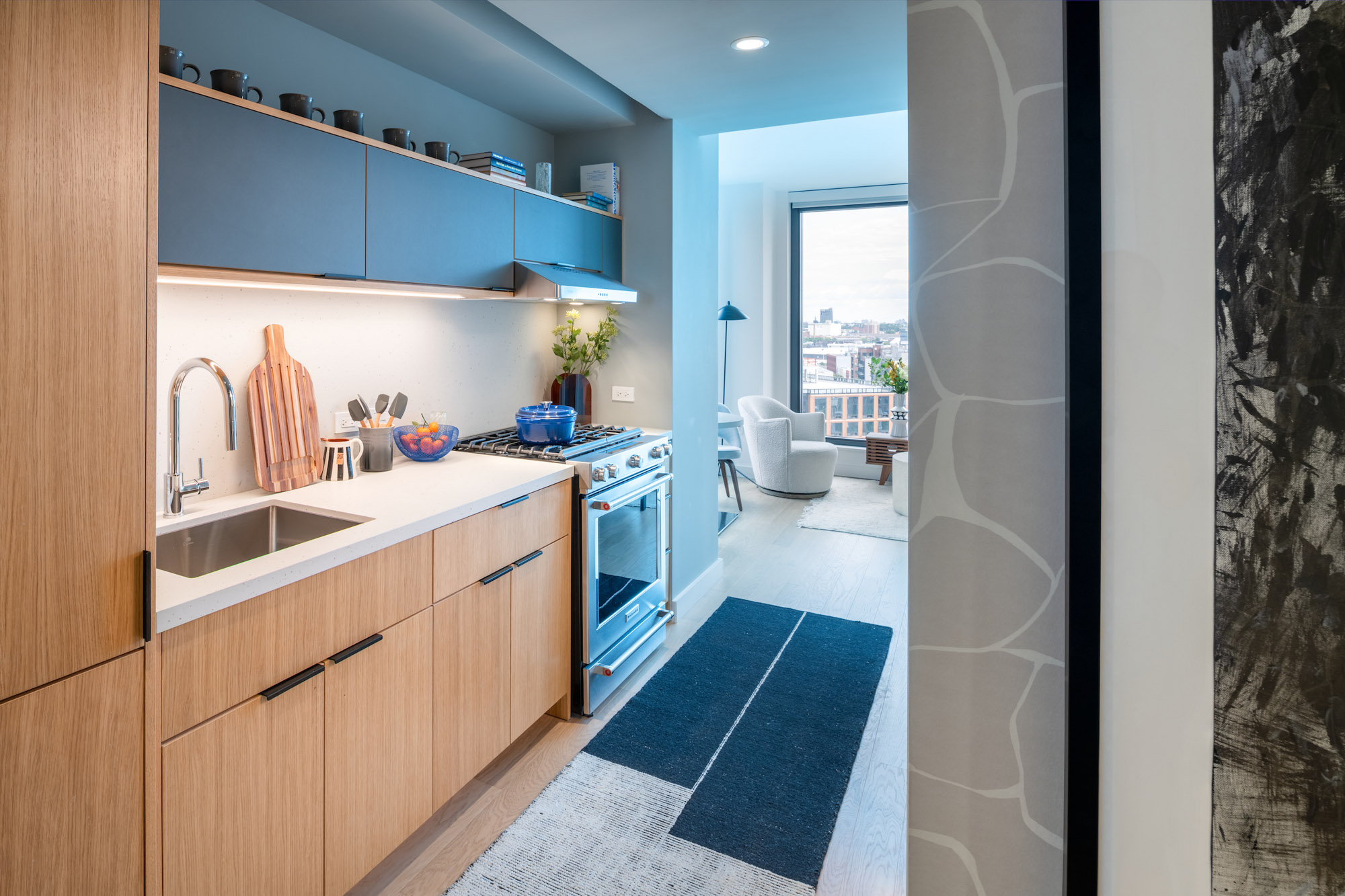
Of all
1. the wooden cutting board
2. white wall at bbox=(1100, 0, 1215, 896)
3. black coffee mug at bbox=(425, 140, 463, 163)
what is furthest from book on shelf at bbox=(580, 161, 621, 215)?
white wall at bbox=(1100, 0, 1215, 896)

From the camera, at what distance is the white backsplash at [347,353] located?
194 centimetres

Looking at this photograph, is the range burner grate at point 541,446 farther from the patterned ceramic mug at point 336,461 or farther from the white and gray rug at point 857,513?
the white and gray rug at point 857,513

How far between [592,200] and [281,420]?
67.9 inches

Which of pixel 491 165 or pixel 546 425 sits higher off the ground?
pixel 491 165

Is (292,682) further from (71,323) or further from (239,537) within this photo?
(71,323)

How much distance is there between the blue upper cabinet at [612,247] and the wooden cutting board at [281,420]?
1526 millimetres

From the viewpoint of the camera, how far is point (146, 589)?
1.13 meters

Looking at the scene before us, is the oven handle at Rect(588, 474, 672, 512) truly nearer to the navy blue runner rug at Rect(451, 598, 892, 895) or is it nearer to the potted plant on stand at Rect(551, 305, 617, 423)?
the potted plant on stand at Rect(551, 305, 617, 423)

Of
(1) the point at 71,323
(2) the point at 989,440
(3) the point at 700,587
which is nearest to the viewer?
(2) the point at 989,440

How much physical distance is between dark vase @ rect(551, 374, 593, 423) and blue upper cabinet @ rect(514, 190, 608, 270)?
0.56 m

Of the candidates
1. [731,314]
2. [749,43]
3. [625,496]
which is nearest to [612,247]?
[749,43]

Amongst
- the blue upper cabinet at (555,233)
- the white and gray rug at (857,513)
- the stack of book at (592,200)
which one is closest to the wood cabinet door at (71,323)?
the blue upper cabinet at (555,233)

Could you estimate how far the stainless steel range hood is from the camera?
2.64 meters

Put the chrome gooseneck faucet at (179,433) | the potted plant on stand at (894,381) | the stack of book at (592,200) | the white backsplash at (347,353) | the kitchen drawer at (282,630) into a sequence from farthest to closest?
the potted plant on stand at (894,381) → the stack of book at (592,200) → the white backsplash at (347,353) → the chrome gooseneck faucet at (179,433) → the kitchen drawer at (282,630)
